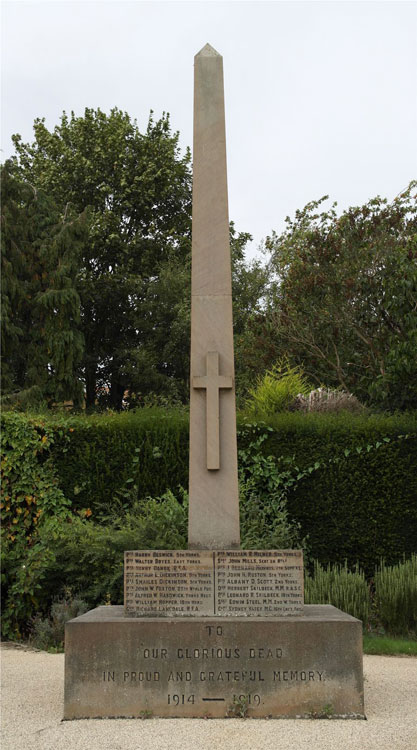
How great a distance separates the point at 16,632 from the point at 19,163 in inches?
813

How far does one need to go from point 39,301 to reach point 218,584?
51.3 ft

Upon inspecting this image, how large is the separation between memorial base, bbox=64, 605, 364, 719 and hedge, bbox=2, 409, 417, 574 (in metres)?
4.55

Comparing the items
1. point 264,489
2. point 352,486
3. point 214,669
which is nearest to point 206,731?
point 214,669

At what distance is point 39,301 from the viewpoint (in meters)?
19.7

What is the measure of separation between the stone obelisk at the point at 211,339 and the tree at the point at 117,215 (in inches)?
668

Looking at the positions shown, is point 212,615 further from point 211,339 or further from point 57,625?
point 57,625

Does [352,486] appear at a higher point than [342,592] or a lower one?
higher

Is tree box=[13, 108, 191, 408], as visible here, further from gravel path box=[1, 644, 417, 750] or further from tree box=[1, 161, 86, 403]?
gravel path box=[1, 644, 417, 750]

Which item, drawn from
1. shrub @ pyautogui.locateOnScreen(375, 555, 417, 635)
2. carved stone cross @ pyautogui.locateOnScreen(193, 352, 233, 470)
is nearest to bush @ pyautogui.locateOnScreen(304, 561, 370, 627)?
shrub @ pyautogui.locateOnScreen(375, 555, 417, 635)

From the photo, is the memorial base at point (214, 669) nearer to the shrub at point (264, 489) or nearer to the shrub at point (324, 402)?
the shrub at point (264, 489)

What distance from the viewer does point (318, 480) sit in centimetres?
977

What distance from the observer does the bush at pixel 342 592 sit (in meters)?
8.34

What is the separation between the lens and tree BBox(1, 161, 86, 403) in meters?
19.6

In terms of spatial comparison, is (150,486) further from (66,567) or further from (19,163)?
(19,163)
